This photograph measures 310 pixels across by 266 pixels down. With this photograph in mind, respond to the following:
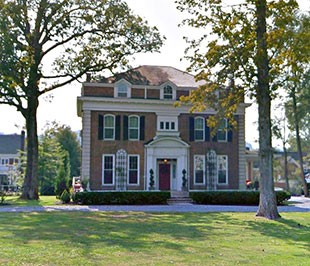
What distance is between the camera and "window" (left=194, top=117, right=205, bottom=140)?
3056 centimetres

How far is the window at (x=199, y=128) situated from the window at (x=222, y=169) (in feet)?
6.68

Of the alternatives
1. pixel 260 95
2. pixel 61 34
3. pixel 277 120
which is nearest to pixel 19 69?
pixel 61 34

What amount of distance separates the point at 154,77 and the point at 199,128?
202 inches

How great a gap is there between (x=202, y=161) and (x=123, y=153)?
5736mm

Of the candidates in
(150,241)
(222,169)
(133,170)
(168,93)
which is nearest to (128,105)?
(168,93)

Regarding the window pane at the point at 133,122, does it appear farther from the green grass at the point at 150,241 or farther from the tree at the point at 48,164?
the green grass at the point at 150,241

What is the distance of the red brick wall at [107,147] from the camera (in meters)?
28.5

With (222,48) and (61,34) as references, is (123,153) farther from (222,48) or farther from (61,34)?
(222,48)

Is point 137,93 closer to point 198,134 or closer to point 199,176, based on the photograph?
point 198,134

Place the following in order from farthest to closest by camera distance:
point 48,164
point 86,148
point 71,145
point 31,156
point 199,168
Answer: point 71,145 < point 48,164 < point 199,168 < point 86,148 < point 31,156

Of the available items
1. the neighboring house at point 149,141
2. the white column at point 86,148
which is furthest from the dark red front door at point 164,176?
the white column at point 86,148

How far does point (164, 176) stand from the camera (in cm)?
3016

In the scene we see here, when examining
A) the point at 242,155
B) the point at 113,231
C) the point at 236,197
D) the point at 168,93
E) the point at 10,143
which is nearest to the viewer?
the point at 113,231

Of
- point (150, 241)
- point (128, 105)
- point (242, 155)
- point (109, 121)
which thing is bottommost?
point (150, 241)
